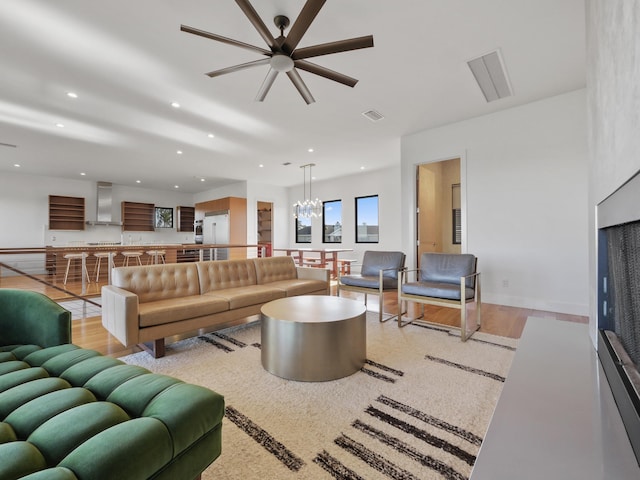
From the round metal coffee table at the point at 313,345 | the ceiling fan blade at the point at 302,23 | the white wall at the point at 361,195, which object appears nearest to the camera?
the ceiling fan blade at the point at 302,23

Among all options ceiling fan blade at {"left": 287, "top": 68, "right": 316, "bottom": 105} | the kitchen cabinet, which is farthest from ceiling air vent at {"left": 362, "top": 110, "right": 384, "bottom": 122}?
the kitchen cabinet

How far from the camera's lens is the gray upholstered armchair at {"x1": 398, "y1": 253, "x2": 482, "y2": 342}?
3.02 m

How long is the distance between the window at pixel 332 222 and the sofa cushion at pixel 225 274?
5240 mm

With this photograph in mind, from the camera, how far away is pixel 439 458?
1371mm

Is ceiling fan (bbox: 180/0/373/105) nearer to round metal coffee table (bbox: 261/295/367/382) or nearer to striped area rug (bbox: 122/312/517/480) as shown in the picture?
round metal coffee table (bbox: 261/295/367/382)

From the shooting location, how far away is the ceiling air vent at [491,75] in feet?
10.0

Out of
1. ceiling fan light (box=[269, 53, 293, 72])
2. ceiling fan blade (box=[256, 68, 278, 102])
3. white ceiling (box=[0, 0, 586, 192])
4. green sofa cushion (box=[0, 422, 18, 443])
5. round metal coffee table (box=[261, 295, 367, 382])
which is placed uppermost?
white ceiling (box=[0, 0, 586, 192])

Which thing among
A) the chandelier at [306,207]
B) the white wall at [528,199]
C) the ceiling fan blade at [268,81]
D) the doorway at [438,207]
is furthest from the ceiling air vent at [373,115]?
the chandelier at [306,207]

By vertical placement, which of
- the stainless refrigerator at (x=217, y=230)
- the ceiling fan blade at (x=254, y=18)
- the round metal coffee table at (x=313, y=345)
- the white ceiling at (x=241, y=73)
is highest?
the white ceiling at (x=241, y=73)

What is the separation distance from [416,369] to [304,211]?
784 centimetres

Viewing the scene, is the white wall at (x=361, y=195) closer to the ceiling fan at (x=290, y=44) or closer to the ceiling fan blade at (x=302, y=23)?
the ceiling fan at (x=290, y=44)

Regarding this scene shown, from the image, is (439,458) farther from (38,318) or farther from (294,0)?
(294,0)

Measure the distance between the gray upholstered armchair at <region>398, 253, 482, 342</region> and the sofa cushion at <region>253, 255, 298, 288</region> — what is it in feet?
5.79

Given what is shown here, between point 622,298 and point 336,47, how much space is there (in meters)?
2.27
